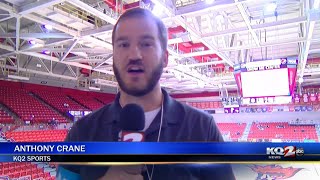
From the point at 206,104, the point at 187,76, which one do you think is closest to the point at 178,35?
the point at 187,76

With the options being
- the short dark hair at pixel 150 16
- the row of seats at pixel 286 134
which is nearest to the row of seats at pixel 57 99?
the short dark hair at pixel 150 16

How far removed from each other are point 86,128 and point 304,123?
2.18 metres

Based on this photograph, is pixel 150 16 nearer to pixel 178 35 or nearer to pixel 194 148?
pixel 194 148

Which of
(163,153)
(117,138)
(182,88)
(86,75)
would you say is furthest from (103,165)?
(86,75)

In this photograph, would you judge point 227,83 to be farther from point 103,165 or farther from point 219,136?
point 103,165

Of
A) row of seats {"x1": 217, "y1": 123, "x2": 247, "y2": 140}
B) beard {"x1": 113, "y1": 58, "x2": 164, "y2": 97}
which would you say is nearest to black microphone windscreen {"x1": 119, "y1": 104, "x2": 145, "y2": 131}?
beard {"x1": 113, "y1": 58, "x2": 164, "y2": 97}

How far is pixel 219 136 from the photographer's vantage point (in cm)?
183

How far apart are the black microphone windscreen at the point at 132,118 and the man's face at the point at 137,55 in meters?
0.13

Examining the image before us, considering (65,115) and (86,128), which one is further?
(65,115)

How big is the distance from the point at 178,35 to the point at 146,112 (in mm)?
1969

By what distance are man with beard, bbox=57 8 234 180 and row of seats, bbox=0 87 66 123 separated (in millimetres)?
1622

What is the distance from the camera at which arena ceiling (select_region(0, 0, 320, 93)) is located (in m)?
3.12

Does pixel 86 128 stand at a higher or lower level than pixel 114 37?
lower

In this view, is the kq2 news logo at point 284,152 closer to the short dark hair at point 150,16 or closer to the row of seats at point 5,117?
the short dark hair at point 150,16
